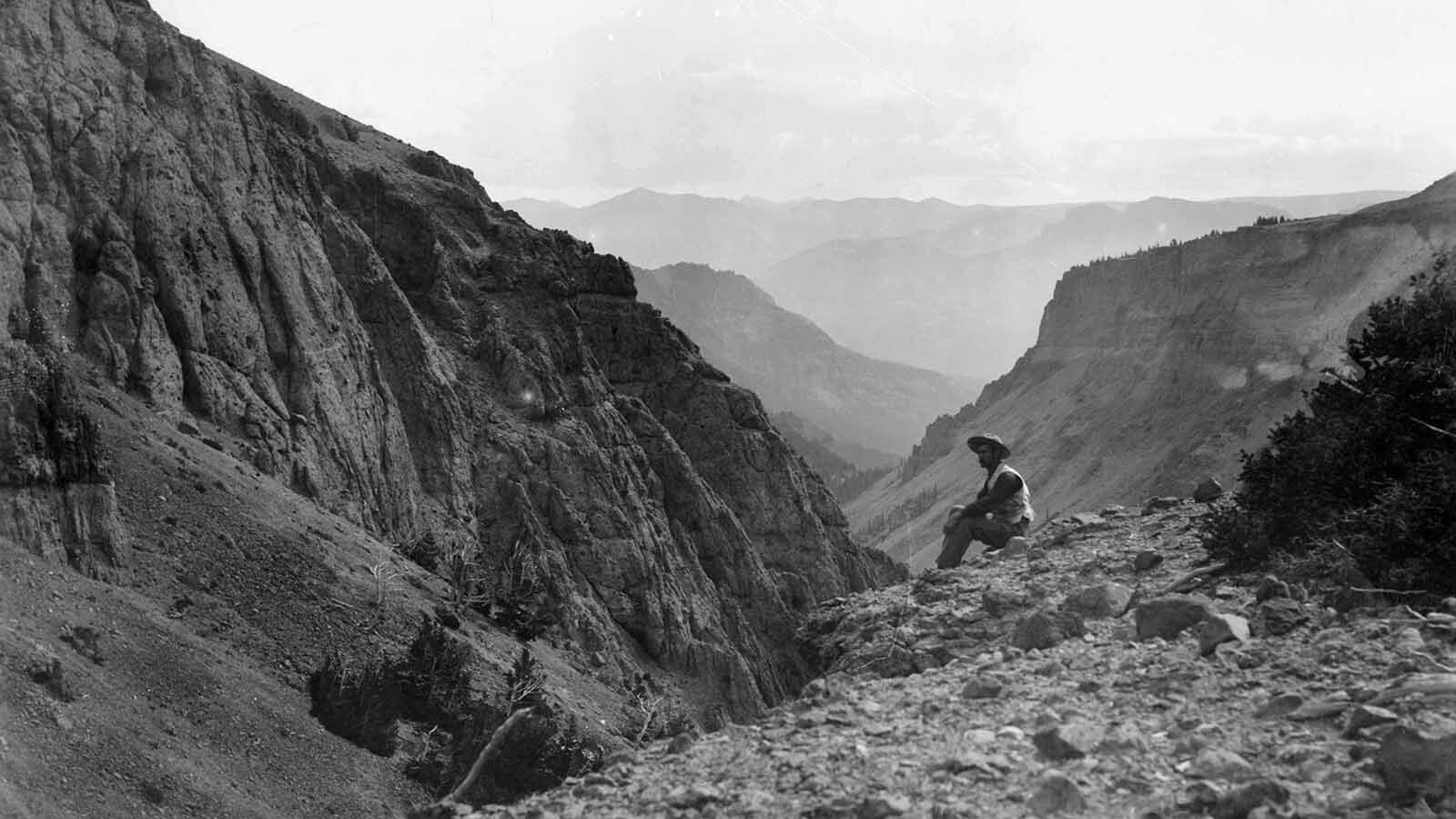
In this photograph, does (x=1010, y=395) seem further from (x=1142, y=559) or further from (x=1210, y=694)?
(x=1210, y=694)

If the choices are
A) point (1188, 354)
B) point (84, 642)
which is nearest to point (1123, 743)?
point (84, 642)

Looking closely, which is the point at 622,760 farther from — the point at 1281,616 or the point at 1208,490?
the point at 1208,490

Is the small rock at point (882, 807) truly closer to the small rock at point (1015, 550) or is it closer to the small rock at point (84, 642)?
the small rock at point (1015, 550)

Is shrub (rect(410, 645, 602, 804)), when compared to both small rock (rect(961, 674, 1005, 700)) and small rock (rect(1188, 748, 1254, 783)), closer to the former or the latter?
small rock (rect(961, 674, 1005, 700))

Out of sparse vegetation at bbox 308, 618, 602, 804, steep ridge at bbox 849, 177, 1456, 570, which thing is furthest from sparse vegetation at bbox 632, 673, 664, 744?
steep ridge at bbox 849, 177, 1456, 570

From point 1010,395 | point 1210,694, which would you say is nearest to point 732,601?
point 1210,694

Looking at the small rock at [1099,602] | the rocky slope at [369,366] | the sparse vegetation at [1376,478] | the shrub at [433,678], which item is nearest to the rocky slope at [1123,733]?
the small rock at [1099,602]
